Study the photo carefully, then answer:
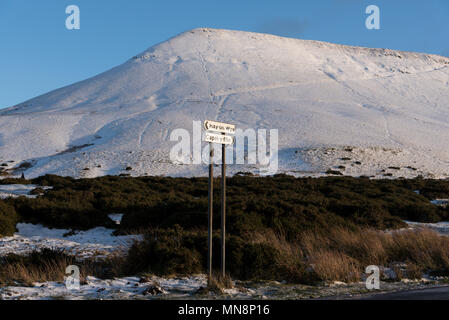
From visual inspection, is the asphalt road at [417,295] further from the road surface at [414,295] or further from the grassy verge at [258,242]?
the grassy verge at [258,242]

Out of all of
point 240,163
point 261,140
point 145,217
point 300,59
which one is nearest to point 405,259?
point 145,217

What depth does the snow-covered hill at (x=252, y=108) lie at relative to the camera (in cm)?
5425

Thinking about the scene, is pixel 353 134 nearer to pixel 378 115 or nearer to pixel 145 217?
pixel 378 115

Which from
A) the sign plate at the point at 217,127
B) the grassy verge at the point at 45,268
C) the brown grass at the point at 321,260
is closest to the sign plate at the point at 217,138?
the sign plate at the point at 217,127

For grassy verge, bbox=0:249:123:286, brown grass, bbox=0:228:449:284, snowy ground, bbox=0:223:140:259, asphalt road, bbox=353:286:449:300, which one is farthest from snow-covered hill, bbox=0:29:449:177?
asphalt road, bbox=353:286:449:300

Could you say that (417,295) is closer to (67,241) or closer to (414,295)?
(414,295)

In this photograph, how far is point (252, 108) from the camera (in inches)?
3078

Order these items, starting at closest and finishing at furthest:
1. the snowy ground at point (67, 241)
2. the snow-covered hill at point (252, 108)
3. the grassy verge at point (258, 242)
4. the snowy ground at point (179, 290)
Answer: the snowy ground at point (179, 290)
the grassy verge at point (258, 242)
the snowy ground at point (67, 241)
the snow-covered hill at point (252, 108)

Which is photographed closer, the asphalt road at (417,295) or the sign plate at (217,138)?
the asphalt road at (417,295)

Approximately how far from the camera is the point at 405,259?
990 cm

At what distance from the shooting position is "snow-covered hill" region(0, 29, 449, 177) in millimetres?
54250

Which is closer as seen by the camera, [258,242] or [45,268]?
[45,268]

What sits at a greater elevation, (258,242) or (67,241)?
(258,242)

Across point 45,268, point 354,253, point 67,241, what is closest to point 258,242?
point 354,253
